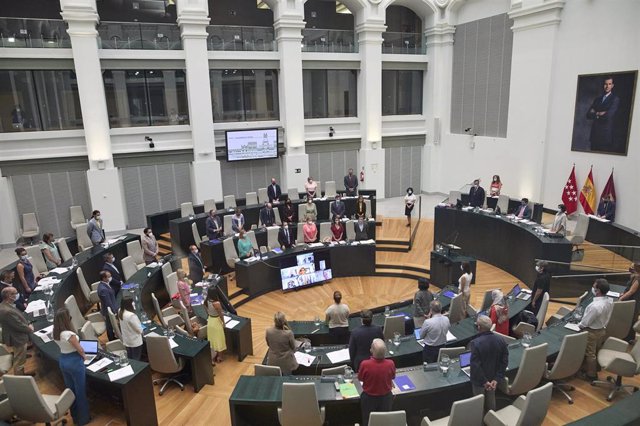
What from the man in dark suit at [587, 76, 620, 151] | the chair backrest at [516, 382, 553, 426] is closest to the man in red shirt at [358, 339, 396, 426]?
the chair backrest at [516, 382, 553, 426]

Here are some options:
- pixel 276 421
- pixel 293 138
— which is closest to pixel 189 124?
pixel 293 138

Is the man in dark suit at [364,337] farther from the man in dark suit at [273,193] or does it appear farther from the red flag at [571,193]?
the red flag at [571,193]

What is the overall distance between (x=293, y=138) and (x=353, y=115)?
334cm

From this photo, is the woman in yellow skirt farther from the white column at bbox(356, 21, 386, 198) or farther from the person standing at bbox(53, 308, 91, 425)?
the white column at bbox(356, 21, 386, 198)

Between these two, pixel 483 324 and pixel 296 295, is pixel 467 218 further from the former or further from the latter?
pixel 483 324

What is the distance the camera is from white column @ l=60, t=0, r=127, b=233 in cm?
1394

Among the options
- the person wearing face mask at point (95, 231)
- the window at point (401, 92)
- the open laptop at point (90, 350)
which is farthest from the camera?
the window at point (401, 92)

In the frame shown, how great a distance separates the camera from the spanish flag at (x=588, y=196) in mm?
13336

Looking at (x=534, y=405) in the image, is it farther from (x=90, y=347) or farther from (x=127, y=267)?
(x=127, y=267)

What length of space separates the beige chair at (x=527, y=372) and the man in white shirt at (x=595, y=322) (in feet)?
3.99

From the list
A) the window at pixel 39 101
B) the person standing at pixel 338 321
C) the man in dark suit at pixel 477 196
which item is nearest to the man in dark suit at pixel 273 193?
the man in dark suit at pixel 477 196

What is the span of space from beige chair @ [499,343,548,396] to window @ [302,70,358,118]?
48.9 ft

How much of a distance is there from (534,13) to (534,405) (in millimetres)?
13761

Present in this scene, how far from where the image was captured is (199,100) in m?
16.0
